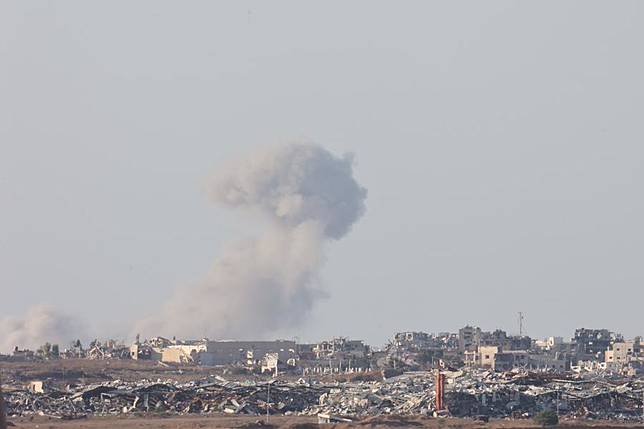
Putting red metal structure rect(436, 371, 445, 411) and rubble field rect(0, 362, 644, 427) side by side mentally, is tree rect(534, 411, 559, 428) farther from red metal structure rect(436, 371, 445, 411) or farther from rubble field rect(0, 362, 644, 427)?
red metal structure rect(436, 371, 445, 411)

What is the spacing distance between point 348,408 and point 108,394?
12603 mm

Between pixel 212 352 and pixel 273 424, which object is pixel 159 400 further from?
pixel 212 352

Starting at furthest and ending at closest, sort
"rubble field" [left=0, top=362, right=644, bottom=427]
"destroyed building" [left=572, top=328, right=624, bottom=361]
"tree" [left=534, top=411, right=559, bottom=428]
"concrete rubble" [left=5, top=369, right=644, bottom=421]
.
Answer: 1. "destroyed building" [left=572, top=328, right=624, bottom=361]
2. "concrete rubble" [left=5, top=369, right=644, bottom=421]
3. "rubble field" [left=0, top=362, right=644, bottom=427]
4. "tree" [left=534, top=411, right=559, bottom=428]

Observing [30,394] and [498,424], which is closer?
[498,424]

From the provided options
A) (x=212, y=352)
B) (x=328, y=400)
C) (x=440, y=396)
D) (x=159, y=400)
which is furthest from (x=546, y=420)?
(x=212, y=352)

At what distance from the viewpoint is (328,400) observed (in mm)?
67562

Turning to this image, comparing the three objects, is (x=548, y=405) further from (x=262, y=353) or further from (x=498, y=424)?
(x=262, y=353)

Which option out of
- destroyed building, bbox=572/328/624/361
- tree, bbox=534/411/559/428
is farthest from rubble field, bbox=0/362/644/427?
destroyed building, bbox=572/328/624/361

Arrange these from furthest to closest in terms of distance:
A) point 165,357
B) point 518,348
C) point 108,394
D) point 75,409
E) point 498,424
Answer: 1. point 518,348
2. point 165,357
3. point 108,394
4. point 75,409
5. point 498,424

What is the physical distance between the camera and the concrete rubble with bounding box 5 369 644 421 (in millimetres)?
63312

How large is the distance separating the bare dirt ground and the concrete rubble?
3.01 metres

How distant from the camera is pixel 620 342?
14325 cm

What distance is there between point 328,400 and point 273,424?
566 inches

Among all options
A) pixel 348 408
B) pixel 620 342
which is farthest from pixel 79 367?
pixel 620 342
